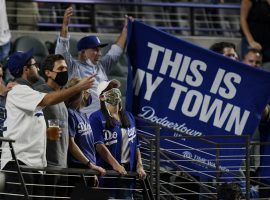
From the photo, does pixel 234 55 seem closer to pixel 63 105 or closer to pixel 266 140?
pixel 266 140

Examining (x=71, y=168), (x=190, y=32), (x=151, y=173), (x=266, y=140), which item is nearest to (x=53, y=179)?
(x=71, y=168)

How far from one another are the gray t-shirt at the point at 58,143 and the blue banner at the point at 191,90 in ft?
4.92

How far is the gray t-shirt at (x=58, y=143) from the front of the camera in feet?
28.2

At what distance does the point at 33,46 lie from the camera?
40.2 ft

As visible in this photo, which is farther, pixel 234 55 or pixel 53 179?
pixel 234 55

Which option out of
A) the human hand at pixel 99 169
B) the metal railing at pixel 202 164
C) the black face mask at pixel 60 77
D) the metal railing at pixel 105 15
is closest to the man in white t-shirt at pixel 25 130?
the black face mask at pixel 60 77

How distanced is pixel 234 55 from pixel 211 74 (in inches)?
40.7

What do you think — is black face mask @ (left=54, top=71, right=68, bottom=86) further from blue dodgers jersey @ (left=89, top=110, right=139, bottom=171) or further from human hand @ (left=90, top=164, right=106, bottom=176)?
human hand @ (left=90, top=164, right=106, bottom=176)

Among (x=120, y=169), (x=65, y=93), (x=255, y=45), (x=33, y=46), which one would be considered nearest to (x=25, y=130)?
(x=65, y=93)

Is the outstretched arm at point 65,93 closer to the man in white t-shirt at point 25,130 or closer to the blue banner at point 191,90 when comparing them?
the man in white t-shirt at point 25,130

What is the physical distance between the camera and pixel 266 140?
10.9 meters

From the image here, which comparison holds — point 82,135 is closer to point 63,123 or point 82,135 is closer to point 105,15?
point 63,123

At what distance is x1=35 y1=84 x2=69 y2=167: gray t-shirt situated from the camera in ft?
28.2

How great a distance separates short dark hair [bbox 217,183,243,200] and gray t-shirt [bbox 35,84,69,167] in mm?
1622
